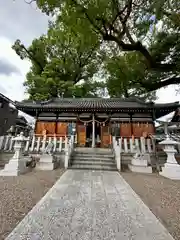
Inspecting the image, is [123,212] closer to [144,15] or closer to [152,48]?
[144,15]

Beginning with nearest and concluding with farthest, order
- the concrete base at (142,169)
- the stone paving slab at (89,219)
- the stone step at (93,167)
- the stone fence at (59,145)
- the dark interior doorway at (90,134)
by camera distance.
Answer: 1. the stone paving slab at (89,219)
2. the concrete base at (142,169)
3. the stone step at (93,167)
4. the stone fence at (59,145)
5. the dark interior doorway at (90,134)

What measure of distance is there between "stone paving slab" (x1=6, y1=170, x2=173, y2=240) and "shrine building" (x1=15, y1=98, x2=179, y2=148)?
8.65 meters

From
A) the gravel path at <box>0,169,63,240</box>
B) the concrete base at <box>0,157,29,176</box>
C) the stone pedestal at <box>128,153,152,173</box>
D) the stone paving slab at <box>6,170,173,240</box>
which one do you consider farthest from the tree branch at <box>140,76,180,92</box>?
the concrete base at <box>0,157,29,176</box>

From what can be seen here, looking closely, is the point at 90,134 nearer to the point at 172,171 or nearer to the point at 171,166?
the point at 171,166

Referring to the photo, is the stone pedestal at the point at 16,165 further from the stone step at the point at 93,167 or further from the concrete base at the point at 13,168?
the stone step at the point at 93,167

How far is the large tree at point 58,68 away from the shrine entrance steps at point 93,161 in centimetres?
1112

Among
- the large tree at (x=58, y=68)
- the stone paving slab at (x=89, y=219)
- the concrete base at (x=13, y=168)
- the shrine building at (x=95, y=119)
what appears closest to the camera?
the stone paving slab at (x=89, y=219)

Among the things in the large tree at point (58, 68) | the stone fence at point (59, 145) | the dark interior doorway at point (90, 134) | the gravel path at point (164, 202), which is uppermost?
the large tree at point (58, 68)

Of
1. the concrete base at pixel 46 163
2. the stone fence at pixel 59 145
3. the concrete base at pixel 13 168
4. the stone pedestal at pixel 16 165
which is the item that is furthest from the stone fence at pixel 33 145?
the concrete base at pixel 13 168

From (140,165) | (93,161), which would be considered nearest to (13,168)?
(93,161)

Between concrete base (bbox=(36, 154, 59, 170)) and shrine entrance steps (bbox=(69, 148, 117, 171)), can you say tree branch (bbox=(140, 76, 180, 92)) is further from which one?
concrete base (bbox=(36, 154, 59, 170))

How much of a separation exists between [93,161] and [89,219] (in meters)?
5.37

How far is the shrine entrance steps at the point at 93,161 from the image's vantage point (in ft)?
23.5

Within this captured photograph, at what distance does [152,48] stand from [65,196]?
9.60 meters
